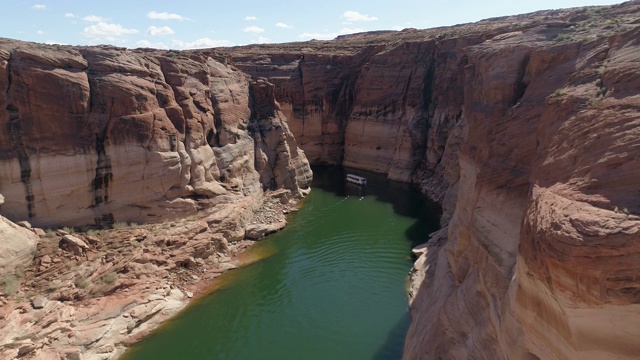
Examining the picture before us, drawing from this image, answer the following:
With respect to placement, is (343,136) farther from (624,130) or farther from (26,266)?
(624,130)

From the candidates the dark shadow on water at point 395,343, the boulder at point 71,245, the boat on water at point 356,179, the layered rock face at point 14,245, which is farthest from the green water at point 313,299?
the boat on water at point 356,179

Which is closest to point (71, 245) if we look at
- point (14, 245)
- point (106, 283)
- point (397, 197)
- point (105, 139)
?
point (14, 245)

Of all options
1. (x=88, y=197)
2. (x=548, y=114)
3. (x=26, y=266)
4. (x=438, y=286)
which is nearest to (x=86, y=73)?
(x=88, y=197)

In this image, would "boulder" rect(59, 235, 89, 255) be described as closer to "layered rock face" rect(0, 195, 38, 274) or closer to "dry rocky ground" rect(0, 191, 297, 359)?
"dry rocky ground" rect(0, 191, 297, 359)

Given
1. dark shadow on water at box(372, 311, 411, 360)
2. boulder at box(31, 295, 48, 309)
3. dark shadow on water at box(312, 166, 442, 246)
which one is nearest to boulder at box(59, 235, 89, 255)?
boulder at box(31, 295, 48, 309)

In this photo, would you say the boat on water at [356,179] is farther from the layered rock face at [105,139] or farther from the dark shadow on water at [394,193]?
the layered rock face at [105,139]
